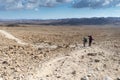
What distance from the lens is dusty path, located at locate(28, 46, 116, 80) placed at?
883 inches

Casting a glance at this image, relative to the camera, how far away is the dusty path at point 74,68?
73.6 feet

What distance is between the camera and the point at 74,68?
25.4 m

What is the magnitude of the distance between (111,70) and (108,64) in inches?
89.5

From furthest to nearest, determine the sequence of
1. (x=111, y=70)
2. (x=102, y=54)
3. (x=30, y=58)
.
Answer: (x=102, y=54)
(x=30, y=58)
(x=111, y=70)

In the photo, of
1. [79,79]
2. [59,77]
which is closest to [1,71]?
[59,77]

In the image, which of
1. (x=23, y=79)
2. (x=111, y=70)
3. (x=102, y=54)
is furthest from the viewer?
(x=102, y=54)

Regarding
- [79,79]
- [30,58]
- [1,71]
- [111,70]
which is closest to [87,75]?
[79,79]

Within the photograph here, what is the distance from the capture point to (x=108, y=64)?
89.1 feet

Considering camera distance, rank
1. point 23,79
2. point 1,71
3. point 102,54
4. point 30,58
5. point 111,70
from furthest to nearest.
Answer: point 102,54, point 30,58, point 111,70, point 1,71, point 23,79

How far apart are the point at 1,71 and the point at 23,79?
8.18 ft

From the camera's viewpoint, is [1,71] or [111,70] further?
[111,70]

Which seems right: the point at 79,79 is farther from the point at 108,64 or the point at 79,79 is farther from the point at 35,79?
the point at 108,64

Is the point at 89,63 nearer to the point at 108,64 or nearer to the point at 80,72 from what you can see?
the point at 108,64

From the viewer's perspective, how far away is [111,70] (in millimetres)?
24922
